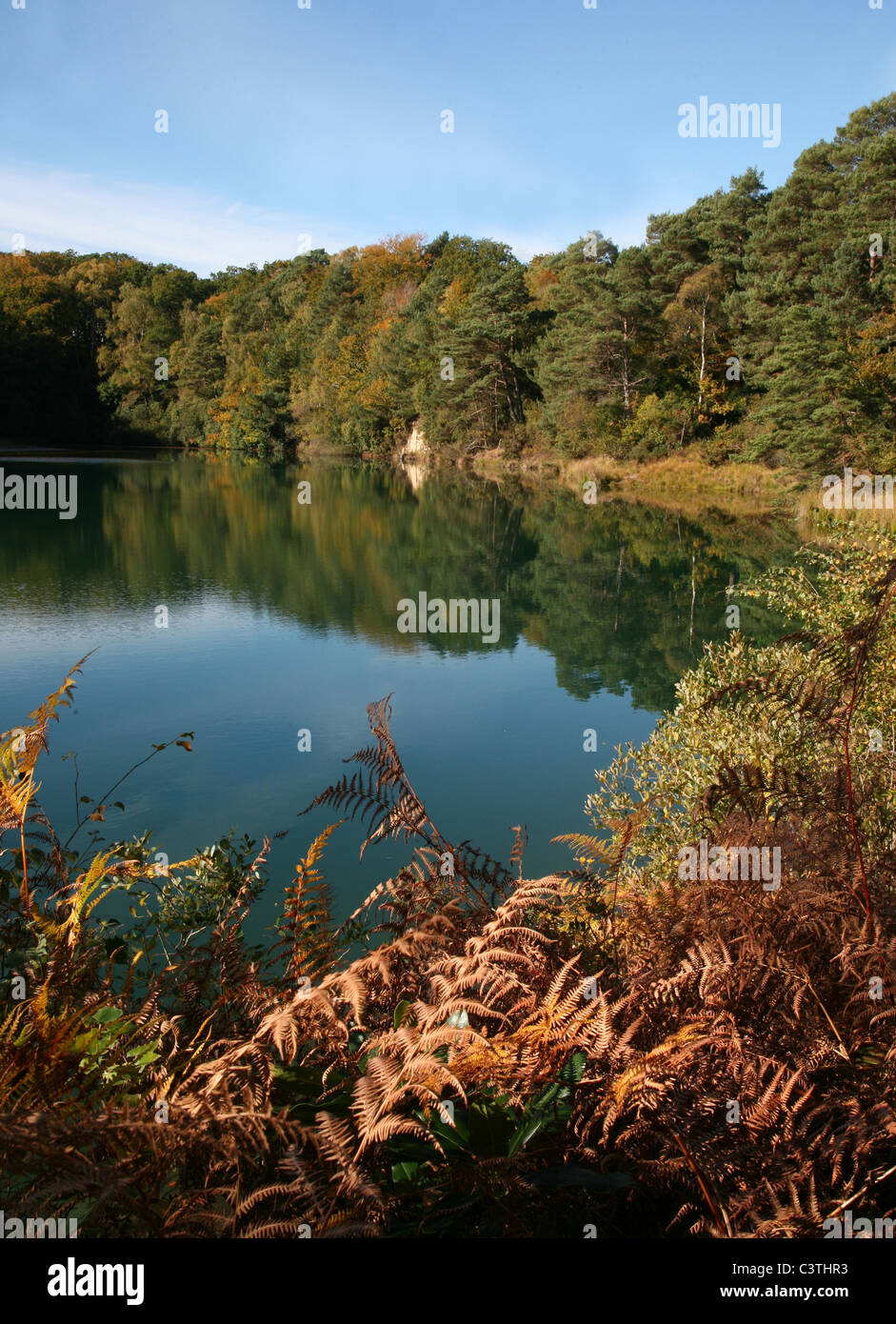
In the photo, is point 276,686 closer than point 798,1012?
No

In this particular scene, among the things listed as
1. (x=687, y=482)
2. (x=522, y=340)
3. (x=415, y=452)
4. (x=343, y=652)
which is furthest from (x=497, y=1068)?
(x=415, y=452)

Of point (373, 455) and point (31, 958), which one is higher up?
point (373, 455)

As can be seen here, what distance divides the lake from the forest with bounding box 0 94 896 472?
6923 mm

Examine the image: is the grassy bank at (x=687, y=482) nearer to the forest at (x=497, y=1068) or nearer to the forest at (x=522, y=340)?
the forest at (x=522, y=340)

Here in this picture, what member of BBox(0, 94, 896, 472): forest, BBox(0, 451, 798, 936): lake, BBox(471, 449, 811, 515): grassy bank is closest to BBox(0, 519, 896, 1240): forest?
BBox(0, 451, 798, 936): lake

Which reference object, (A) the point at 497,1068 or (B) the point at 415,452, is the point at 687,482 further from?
(A) the point at 497,1068

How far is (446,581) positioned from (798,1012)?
880 inches

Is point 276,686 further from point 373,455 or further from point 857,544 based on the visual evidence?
point 373,455

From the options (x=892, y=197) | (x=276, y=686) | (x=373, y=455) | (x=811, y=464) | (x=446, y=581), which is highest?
(x=892, y=197)

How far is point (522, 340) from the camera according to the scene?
176 ft

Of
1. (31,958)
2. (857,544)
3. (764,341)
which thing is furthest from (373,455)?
(31,958)

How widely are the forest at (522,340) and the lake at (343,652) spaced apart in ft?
22.7
